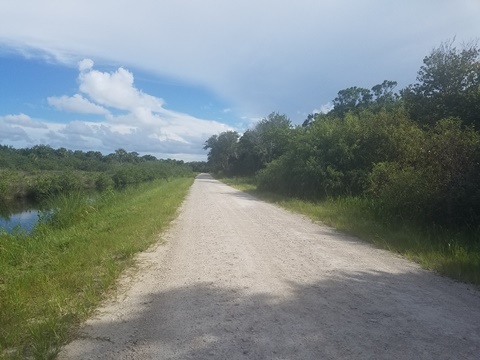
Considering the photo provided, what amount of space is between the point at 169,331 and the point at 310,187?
57.7ft

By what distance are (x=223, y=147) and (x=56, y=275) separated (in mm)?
84270

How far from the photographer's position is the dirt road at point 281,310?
3715mm

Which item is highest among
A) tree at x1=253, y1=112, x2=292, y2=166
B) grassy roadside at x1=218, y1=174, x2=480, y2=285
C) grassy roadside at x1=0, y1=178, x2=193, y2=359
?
tree at x1=253, y1=112, x2=292, y2=166

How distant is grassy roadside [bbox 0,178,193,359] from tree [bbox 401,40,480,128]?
49.8 ft

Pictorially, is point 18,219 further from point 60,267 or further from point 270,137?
point 270,137

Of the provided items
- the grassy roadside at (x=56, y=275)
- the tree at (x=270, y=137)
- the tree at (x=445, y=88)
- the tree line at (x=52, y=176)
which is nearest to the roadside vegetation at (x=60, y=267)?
the grassy roadside at (x=56, y=275)

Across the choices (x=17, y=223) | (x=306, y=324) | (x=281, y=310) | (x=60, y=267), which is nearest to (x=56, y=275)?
(x=60, y=267)

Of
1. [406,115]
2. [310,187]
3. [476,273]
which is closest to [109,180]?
[310,187]

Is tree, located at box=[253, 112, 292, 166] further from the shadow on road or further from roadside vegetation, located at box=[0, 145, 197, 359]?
the shadow on road

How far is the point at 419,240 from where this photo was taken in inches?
359

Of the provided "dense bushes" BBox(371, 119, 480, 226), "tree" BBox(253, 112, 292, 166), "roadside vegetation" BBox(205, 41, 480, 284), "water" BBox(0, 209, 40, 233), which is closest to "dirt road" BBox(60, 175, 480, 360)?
"roadside vegetation" BBox(205, 41, 480, 284)

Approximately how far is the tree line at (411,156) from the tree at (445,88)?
0.05 metres

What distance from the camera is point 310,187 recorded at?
68.8 ft

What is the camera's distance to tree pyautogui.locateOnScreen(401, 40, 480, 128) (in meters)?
18.1
